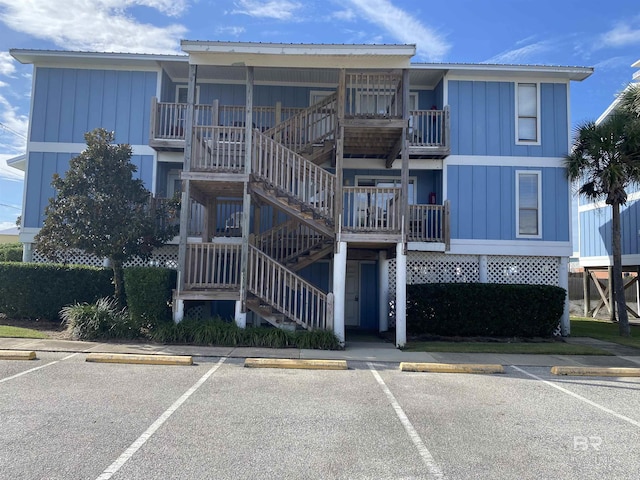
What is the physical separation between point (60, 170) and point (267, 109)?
6758mm

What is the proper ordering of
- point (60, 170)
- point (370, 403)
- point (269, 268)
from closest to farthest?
Result: point (370, 403), point (269, 268), point (60, 170)

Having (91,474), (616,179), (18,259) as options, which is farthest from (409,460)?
(18,259)

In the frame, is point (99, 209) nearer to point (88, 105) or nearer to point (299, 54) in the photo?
point (88, 105)

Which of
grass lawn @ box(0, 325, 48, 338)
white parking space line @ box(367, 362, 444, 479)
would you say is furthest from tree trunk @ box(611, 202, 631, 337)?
grass lawn @ box(0, 325, 48, 338)

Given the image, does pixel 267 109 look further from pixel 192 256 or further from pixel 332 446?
pixel 332 446

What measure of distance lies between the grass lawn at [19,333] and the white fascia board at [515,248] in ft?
37.4

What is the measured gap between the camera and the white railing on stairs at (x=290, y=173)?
11.2 metres

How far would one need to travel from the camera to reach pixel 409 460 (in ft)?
14.7

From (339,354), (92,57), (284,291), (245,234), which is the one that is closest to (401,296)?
(339,354)

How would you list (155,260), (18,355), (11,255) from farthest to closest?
(11,255) → (155,260) → (18,355)

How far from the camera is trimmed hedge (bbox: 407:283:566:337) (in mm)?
13180

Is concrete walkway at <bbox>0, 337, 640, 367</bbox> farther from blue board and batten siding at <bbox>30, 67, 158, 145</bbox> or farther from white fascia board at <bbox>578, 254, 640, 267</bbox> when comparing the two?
white fascia board at <bbox>578, 254, 640, 267</bbox>

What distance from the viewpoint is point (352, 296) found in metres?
15.7

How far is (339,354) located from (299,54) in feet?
22.7
